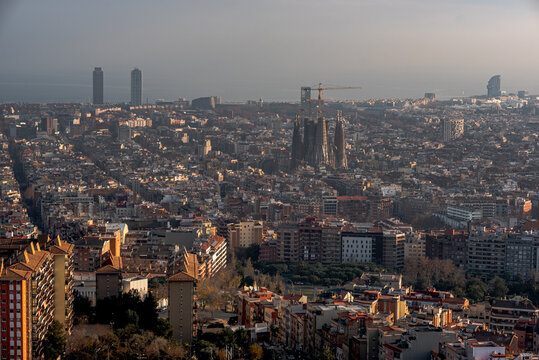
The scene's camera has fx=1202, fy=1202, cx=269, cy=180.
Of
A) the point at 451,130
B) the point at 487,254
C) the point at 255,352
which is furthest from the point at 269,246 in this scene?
the point at 451,130

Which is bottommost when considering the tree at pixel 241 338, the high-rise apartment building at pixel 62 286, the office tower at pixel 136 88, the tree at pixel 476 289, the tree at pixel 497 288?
the tree at pixel 497 288

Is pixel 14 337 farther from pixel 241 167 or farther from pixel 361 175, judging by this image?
pixel 241 167

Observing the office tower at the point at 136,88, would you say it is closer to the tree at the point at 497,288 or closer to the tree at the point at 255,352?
the tree at the point at 497,288

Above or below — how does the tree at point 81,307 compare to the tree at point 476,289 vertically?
above

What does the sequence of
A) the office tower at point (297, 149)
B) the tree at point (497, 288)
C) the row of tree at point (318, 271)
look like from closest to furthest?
the tree at point (497, 288) → the row of tree at point (318, 271) → the office tower at point (297, 149)

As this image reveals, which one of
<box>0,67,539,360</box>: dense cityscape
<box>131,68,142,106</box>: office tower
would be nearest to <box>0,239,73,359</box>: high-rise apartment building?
<box>0,67,539,360</box>: dense cityscape

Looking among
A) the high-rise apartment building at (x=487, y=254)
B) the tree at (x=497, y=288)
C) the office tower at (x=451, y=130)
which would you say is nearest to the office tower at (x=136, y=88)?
the office tower at (x=451, y=130)

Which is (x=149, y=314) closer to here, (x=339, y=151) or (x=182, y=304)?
(x=182, y=304)

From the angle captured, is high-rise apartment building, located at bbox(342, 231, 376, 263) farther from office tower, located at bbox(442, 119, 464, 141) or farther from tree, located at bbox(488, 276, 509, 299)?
office tower, located at bbox(442, 119, 464, 141)
